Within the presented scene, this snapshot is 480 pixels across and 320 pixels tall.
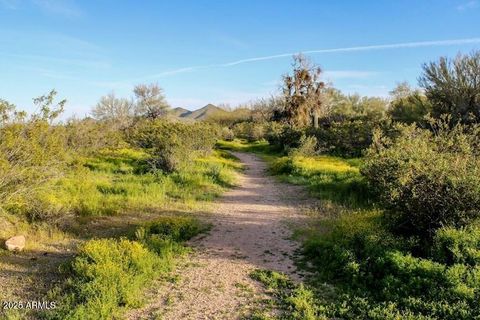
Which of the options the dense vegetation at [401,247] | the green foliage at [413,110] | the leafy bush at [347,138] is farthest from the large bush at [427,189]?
the green foliage at [413,110]

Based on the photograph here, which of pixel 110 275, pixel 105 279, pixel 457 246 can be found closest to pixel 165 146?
pixel 110 275

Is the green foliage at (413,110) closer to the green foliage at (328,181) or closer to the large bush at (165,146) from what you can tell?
the green foliage at (328,181)

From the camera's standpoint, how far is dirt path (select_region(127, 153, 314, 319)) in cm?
527

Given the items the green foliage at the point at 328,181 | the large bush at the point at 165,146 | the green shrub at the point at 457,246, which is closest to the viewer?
the green shrub at the point at 457,246

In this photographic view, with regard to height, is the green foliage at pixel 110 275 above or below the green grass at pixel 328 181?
below

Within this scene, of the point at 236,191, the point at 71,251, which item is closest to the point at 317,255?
the point at 71,251

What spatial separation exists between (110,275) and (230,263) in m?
2.15

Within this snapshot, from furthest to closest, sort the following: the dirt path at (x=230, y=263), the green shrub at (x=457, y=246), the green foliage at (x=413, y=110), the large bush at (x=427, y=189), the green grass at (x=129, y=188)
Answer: the green foliage at (x=413, y=110), the green grass at (x=129, y=188), the large bush at (x=427, y=189), the green shrub at (x=457, y=246), the dirt path at (x=230, y=263)

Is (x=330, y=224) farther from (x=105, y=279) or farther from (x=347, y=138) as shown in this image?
(x=347, y=138)

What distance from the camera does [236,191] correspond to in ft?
48.0

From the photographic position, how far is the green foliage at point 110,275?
16.5 feet

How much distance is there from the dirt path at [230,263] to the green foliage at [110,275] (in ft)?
1.00

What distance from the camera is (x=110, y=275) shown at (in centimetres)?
571

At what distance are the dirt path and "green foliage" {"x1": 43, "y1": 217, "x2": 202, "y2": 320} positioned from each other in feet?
1.00
